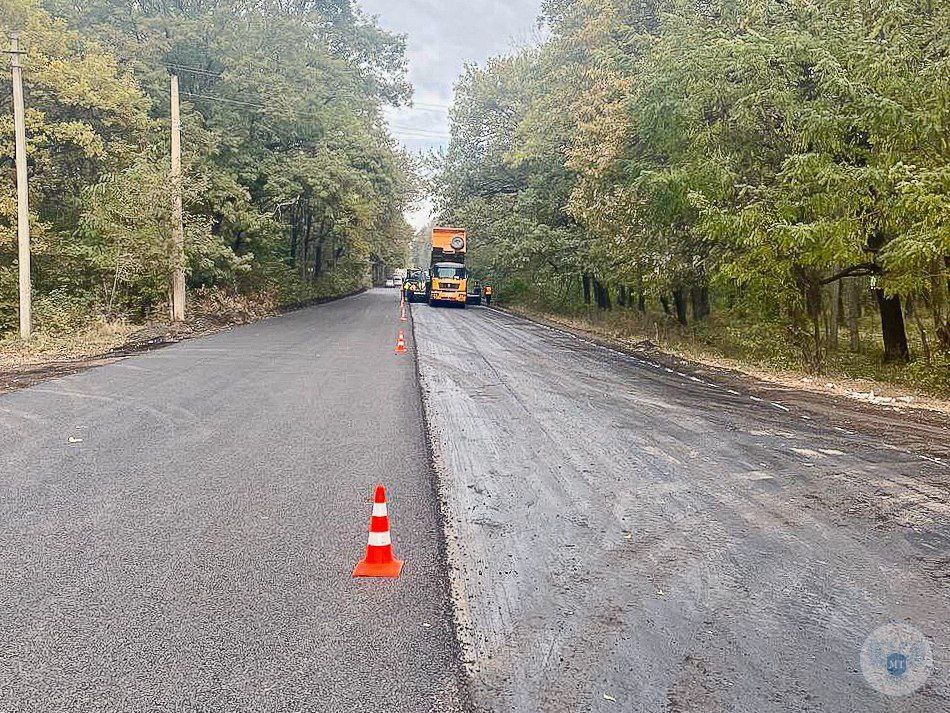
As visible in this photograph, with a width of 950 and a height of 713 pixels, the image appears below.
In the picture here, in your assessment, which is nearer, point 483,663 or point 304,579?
→ point 483,663

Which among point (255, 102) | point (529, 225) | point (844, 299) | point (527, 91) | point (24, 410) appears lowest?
point (24, 410)

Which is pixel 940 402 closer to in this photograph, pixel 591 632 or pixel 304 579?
pixel 591 632

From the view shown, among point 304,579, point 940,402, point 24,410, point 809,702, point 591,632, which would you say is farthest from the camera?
point 940,402

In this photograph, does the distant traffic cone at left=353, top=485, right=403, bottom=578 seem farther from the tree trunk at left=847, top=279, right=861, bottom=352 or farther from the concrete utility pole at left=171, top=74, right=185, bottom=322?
the concrete utility pole at left=171, top=74, right=185, bottom=322

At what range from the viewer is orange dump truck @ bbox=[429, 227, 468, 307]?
42375 mm

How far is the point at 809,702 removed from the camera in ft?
10.6

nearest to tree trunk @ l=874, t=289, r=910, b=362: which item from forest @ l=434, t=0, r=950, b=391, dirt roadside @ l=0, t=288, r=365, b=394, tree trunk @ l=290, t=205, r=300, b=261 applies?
forest @ l=434, t=0, r=950, b=391

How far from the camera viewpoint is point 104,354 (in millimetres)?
15844

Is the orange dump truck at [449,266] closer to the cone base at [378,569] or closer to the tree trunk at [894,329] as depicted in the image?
the tree trunk at [894,329]

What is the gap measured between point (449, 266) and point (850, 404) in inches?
1279

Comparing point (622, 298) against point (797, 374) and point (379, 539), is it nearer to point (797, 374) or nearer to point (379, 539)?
point (797, 374)

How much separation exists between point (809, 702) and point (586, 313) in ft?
103

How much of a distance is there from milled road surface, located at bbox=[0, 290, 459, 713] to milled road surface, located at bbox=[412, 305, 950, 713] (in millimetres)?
402

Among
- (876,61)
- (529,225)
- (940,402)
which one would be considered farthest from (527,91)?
(940,402)
